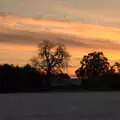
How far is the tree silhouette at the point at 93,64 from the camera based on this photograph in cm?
15350

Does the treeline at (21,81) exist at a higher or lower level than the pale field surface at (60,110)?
higher

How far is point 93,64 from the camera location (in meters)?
160

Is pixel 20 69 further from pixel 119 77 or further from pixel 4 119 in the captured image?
pixel 4 119

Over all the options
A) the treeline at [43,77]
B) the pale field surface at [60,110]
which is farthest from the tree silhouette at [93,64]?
the pale field surface at [60,110]

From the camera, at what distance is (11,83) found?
4198 inches

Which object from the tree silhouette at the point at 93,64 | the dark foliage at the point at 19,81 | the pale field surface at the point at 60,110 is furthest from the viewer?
the tree silhouette at the point at 93,64

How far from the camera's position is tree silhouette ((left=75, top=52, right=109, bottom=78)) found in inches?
6043

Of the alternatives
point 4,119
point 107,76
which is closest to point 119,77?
point 107,76

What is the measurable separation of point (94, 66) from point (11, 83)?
185ft

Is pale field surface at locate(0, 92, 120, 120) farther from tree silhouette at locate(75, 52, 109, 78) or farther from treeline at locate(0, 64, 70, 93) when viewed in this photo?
tree silhouette at locate(75, 52, 109, 78)

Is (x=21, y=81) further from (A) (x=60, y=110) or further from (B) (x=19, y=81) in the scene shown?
(A) (x=60, y=110)

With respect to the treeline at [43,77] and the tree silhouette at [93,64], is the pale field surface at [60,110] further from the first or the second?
the tree silhouette at [93,64]

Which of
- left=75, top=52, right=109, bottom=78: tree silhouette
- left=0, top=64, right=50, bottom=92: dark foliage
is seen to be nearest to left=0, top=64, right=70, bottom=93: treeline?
left=0, top=64, right=50, bottom=92: dark foliage

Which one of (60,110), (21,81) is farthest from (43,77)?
(60,110)
